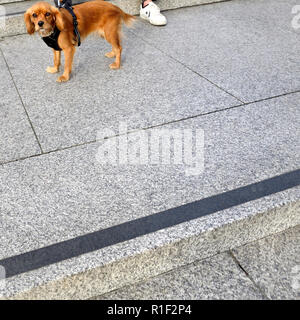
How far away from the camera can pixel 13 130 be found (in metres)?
2.81

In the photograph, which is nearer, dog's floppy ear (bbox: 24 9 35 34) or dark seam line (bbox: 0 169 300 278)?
dark seam line (bbox: 0 169 300 278)

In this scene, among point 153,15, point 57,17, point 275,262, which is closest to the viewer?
point 275,262

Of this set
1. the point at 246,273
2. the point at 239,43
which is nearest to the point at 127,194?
the point at 246,273

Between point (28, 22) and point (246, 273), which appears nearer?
point (246, 273)

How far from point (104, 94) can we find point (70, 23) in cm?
→ 67

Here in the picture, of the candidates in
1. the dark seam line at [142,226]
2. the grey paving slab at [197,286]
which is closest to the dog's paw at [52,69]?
the dark seam line at [142,226]

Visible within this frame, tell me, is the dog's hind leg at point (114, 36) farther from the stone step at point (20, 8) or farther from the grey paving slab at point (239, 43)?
the stone step at point (20, 8)

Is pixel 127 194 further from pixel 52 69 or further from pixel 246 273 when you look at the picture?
pixel 52 69

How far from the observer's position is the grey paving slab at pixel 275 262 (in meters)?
1.83

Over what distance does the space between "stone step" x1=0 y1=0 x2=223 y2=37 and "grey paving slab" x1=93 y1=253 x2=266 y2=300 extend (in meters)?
3.97

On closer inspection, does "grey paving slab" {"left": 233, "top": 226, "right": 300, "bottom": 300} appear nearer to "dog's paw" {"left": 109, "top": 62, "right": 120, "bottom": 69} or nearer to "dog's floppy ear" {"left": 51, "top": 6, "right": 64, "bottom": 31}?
"dog's floppy ear" {"left": 51, "top": 6, "right": 64, "bottom": 31}

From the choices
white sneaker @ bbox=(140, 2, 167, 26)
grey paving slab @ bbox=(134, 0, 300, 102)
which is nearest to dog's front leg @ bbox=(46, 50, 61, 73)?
grey paving slab @ bbox=(134, 0, 300, 102)

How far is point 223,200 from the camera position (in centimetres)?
211

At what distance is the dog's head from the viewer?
288cm
